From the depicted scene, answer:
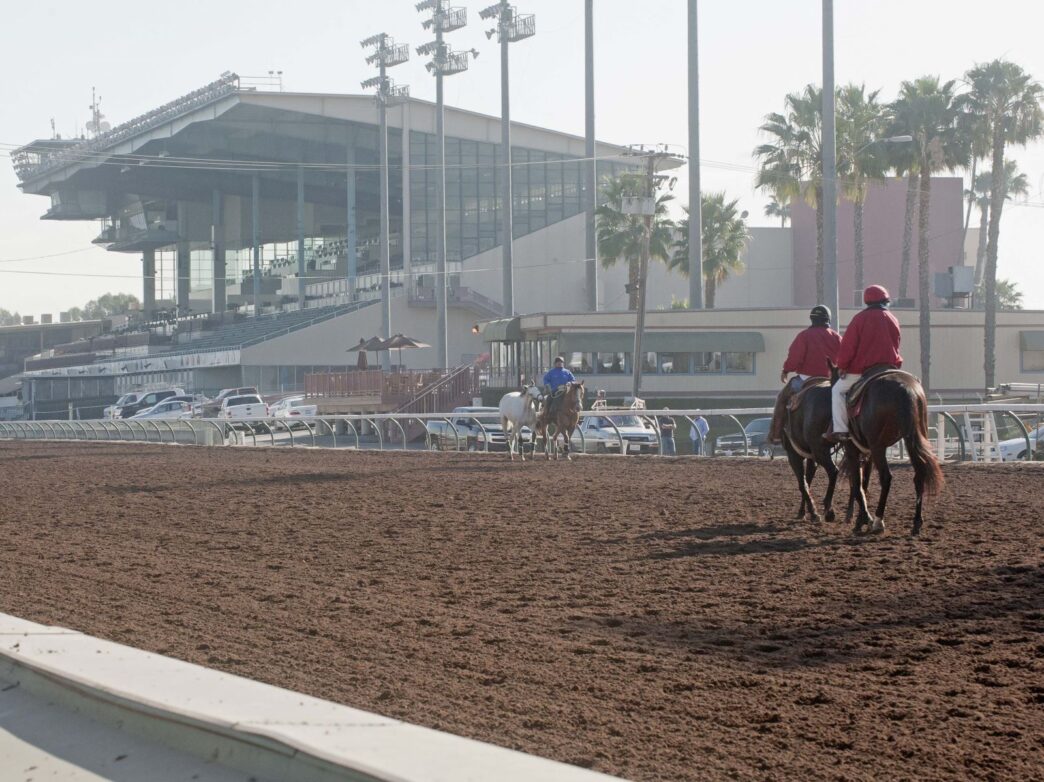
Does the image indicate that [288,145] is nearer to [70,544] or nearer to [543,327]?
[543,327]

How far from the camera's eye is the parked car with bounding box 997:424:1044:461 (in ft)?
76.6

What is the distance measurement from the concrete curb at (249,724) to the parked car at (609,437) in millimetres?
24175

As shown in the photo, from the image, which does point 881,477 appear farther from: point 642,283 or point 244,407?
point 244,407

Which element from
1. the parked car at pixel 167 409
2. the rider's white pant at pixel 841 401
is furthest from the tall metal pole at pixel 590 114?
the rider's white pant at pixel 841 401

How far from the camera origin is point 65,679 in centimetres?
588

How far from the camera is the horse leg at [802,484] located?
13.5 meters

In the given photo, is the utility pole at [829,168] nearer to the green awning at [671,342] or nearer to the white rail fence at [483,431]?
the white rail fence at [483,431]

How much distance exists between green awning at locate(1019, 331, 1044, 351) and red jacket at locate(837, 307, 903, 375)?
41.5m

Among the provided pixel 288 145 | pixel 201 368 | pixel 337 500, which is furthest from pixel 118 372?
pixel 337 500

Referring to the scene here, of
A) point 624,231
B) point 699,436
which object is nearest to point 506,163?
point 624,231

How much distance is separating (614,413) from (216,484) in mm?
8839

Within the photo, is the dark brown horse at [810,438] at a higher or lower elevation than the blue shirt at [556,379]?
lower

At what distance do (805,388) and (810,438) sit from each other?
0.55 metres

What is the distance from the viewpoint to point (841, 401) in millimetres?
12492
